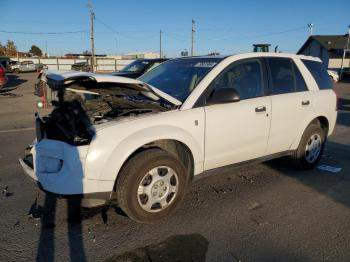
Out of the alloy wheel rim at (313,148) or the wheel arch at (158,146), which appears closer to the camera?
the wheel arch at (158,146)

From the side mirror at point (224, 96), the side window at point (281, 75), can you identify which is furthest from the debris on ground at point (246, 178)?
the side mirror at point (224, 96)

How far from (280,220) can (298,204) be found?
578 mm

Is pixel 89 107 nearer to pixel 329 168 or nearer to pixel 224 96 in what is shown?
pixel 224 96

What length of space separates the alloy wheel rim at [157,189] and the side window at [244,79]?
1225mm

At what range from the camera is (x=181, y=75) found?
4.65 m

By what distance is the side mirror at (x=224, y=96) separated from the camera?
3957 mm

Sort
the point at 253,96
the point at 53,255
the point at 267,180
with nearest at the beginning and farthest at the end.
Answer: the point at 53,255, the point at 253,96, the point at 267,180

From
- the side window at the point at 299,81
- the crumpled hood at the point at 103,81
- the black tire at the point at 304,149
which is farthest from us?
the black tire at the point at 304,149

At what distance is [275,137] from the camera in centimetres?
484

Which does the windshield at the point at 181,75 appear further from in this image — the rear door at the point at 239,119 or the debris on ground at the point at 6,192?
the debris on ground at the point at 6,192

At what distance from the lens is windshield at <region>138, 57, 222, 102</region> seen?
4.27 metres

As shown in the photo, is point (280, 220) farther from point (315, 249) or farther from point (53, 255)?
point (53, 255)

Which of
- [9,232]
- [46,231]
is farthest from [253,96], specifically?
[9,232]

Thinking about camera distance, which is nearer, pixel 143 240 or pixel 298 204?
pixel 143 240
